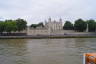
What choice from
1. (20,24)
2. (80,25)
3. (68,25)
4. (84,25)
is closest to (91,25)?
(84,25)

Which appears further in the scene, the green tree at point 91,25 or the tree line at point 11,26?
the green tree at point 91,25

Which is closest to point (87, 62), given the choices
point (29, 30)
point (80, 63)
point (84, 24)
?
point (80, 63)

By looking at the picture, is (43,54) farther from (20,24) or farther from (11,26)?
(20,24)

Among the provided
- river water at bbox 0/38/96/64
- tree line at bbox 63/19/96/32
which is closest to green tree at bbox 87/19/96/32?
tree line at bbox 63/19/96/32

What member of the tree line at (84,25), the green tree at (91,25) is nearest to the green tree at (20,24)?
the tree line at (84,25)

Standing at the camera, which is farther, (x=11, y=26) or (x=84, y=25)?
(x=84, y=25)

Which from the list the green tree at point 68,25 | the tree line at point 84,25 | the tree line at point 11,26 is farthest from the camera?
the green tree at point 68,25

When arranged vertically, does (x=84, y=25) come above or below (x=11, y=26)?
above

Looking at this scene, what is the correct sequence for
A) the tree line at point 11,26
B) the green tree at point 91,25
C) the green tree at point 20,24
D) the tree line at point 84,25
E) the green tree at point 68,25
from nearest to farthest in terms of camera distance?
1. the tree line at point 11,26
2. the green tree at point 20,24
3. the tree line at point 84,25
4. the green tree at point 91,25
5. the green tree at point 68,25

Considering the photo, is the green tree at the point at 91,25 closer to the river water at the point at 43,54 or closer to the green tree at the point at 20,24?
the green tree at the point at 20,24

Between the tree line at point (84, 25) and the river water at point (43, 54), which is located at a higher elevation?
the tree line at point (84, 25)

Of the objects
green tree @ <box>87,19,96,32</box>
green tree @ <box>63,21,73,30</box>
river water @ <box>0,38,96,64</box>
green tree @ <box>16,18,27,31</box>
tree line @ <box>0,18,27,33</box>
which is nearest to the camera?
river water @ <box>0,38,96,64</box>

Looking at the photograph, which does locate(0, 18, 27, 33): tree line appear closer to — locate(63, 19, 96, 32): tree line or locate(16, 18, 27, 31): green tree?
locate(16, 18, 27, 31): green tree

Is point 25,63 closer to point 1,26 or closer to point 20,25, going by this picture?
point 1,26
